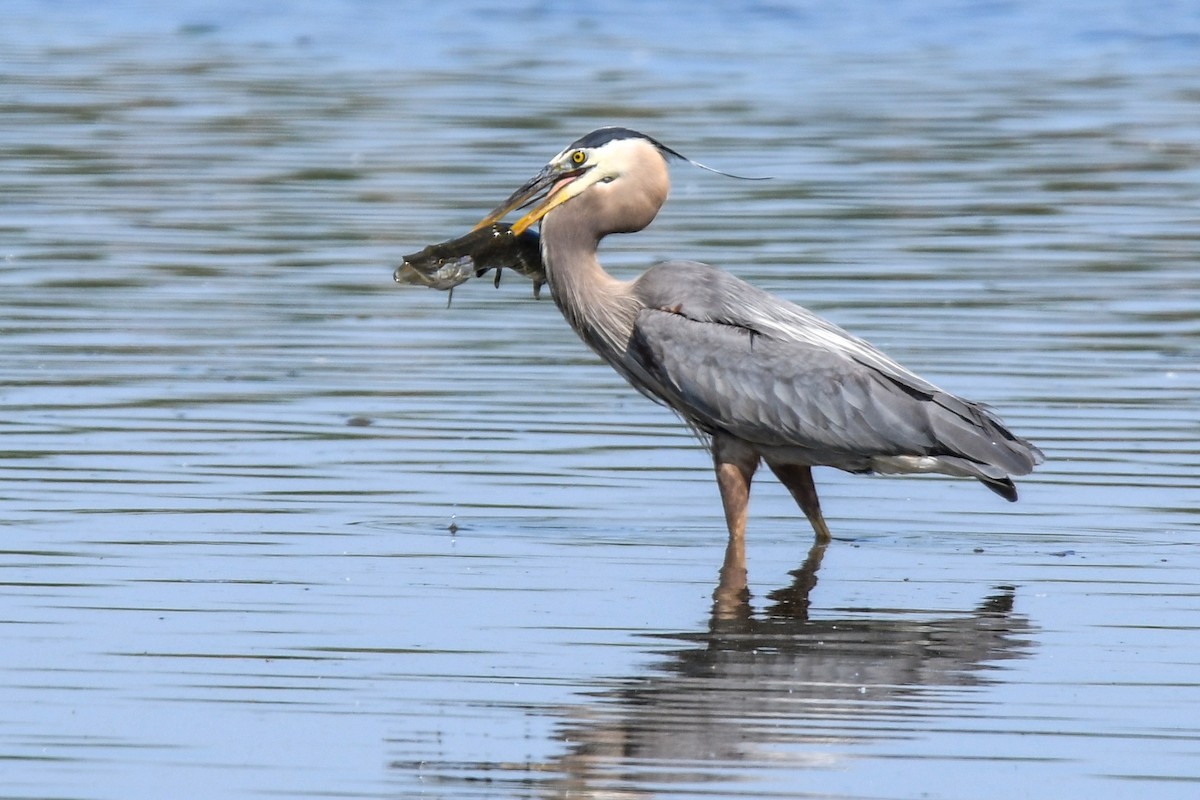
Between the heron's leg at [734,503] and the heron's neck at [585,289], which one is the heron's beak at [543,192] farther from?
the heron's leg at [734,503]

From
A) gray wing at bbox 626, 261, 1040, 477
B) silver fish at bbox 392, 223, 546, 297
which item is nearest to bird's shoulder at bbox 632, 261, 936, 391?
gray wing at bbox 626, 261, 1040, 477

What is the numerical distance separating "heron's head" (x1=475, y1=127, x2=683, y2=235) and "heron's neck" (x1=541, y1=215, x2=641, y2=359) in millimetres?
88

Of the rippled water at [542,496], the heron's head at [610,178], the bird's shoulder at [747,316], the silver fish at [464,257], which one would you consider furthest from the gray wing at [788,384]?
the silver fish at [464,257]

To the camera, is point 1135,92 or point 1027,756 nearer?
point 1027,756

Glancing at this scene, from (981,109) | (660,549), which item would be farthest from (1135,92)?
(660,549)

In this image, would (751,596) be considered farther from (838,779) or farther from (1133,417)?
(1133,417)

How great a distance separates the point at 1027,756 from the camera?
5.79 meters

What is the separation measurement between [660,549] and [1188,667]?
6.95ft

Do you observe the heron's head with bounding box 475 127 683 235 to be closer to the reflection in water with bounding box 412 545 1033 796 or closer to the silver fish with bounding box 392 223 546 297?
the silver fish with bounding box 392 223 546 297

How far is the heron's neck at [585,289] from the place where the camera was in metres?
8.65

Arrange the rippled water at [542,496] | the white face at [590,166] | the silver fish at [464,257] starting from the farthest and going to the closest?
the silver fish at [464,257]
the white face at [590,166]
the rippled water at [542,496]

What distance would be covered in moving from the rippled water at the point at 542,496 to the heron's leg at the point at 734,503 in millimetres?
95

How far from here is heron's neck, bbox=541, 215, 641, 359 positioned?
8.65m

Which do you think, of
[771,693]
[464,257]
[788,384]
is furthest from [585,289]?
[771,693]
